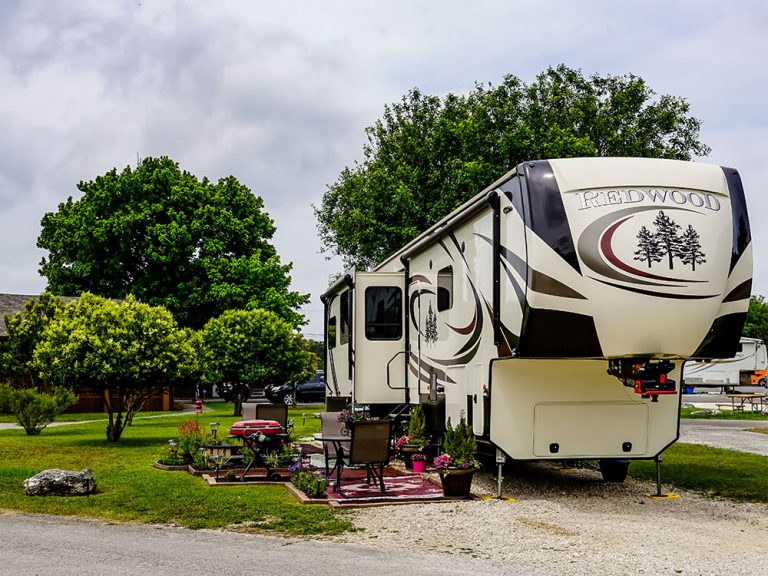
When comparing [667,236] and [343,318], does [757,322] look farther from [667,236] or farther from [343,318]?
[667,236]

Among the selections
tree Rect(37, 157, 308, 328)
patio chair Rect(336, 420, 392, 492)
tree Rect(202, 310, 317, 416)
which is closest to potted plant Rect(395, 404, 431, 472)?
patio chair Rect(336, 420, 392, 492)

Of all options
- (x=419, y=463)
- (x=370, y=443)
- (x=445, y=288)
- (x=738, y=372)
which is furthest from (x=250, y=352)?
(x=738, y=372)

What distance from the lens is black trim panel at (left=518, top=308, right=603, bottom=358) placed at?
9.34 metres

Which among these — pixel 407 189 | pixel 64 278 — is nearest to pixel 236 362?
pixel 407 189

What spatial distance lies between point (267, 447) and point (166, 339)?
5.89 metres

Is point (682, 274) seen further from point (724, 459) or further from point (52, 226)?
point (52, 226)

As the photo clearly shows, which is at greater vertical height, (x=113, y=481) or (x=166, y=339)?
(x=166, y=339)

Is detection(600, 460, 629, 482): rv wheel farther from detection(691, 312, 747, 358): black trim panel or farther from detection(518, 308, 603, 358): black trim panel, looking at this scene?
detection(518, 308, 603, 358): black trim panel

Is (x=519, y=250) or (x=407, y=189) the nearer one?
(x=519, y=250)

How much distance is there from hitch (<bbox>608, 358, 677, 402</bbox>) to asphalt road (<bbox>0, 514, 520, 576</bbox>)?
11.0ft

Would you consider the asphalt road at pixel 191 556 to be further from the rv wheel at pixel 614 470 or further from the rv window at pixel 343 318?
the rv window at pixel 343 318

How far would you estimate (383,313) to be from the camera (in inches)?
605

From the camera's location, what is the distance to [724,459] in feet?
51.7

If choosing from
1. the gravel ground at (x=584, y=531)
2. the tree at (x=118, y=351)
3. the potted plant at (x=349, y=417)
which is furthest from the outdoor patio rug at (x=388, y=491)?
the tree at (x=118, y=351)
